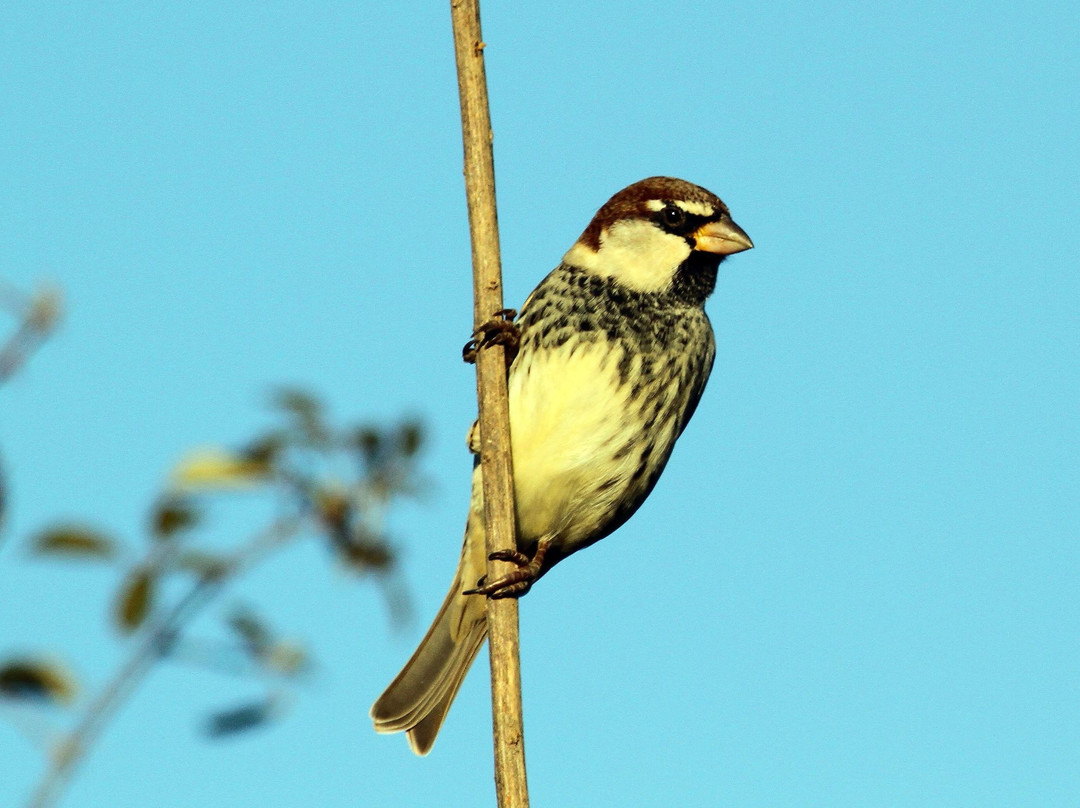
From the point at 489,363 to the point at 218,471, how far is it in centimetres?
218

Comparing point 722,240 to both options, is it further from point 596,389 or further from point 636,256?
point 596,389

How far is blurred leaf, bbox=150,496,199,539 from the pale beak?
3.68 meters

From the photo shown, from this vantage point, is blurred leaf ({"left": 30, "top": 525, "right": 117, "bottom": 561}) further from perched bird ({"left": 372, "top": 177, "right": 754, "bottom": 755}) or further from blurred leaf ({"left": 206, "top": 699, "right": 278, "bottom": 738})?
perched bird ({"left": 372, "top": 177, "right": 754, "bottom": 755})

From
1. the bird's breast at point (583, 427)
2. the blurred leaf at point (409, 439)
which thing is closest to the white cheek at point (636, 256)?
the bird's breast at point (583, 427)

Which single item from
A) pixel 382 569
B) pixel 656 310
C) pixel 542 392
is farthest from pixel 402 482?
pixel 656 310

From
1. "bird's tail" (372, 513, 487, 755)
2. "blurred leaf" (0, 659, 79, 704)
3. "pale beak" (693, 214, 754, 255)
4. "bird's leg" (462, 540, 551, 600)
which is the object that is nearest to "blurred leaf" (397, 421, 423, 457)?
"blurred leaf" (0, 659, 79, 704)

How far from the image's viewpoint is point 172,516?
101cm

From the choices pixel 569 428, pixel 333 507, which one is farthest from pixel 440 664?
pixel 333 507

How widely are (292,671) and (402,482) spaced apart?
0.33 m

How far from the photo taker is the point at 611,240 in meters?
4.52

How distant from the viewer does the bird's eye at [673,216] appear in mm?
4598

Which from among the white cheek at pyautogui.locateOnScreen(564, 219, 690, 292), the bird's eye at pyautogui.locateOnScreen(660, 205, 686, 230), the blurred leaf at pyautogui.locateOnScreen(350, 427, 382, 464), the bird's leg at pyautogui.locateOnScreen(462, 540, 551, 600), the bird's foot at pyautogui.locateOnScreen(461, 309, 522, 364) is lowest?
the blurred leaf at pyautogui.locateOnScreen(350, 427, 382, 464)

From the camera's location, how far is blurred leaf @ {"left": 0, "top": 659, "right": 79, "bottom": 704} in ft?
2.82

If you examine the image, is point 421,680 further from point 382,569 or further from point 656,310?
point 382,569
